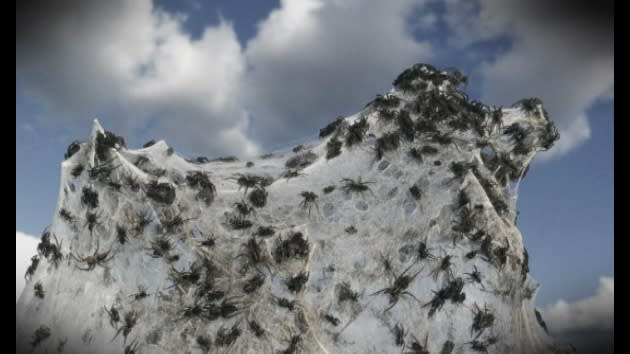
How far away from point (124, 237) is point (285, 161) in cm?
577

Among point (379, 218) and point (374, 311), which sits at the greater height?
point (379, 218)

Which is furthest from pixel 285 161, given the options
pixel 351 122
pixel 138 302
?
pixel 138 302

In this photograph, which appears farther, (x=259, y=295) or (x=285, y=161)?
(x=285, y=161)

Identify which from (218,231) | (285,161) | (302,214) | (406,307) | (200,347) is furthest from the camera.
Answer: (285,161)


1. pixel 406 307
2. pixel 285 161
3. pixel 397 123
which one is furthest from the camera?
pixel 285 161

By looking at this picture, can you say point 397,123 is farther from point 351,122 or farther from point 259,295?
point 259,295

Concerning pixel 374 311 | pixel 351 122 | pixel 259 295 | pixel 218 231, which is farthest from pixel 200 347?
pixel 351 122

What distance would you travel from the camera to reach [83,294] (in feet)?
29.3

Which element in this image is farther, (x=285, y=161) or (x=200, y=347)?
(x=285, y=161)

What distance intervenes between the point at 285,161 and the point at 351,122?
7.98ft
